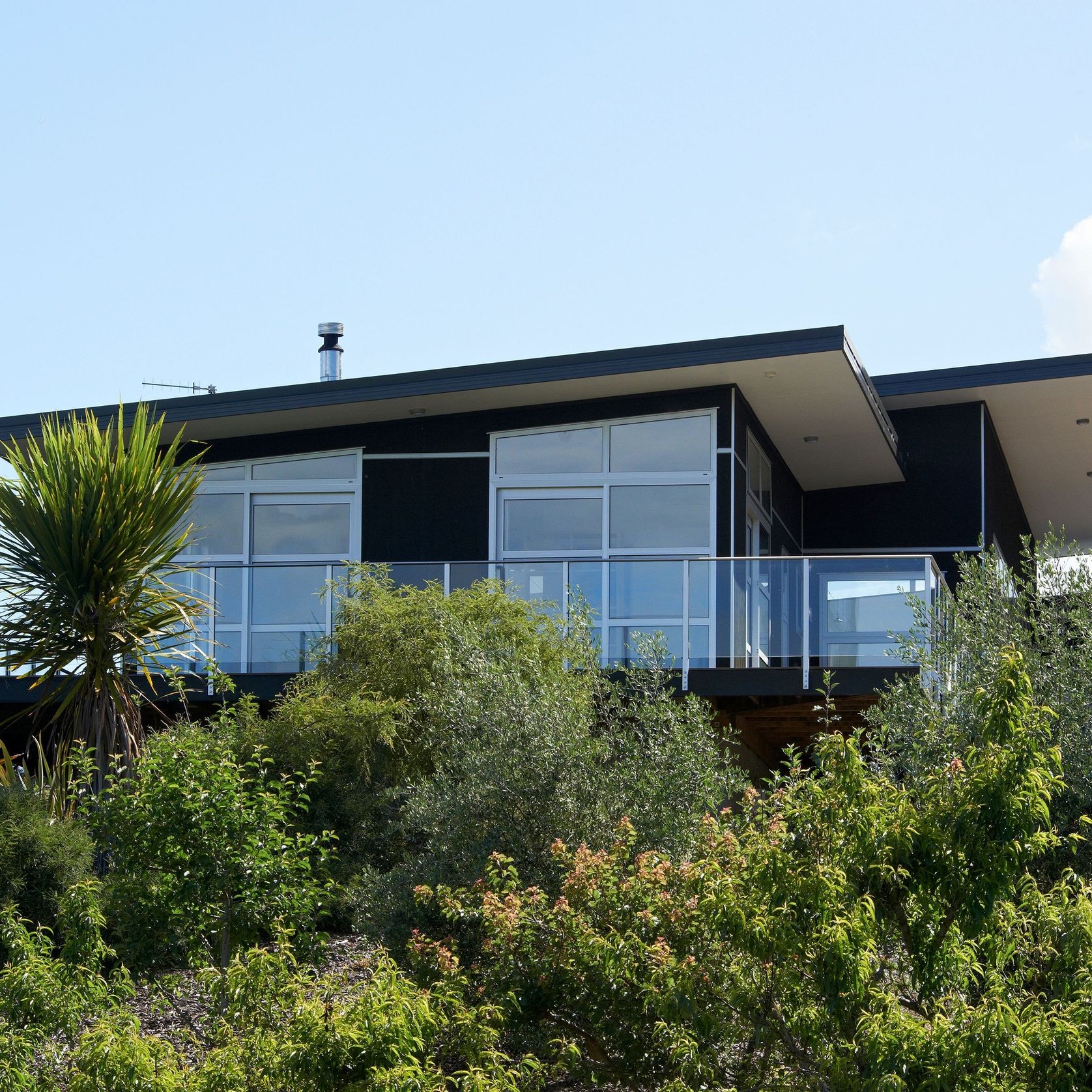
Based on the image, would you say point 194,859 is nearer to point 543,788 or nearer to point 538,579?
point 543,788

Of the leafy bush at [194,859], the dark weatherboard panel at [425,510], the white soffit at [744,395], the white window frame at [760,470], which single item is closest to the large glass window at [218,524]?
the white soffit at [744,395]

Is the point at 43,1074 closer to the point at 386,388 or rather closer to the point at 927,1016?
the point at 927,1016

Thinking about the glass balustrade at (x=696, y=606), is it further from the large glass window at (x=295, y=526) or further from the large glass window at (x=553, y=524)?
the large glass window at (x=295, y=526)

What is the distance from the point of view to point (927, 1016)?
19.4ft

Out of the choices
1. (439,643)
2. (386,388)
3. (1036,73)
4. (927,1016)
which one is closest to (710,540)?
(386,388)

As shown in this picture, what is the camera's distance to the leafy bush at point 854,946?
217 inches

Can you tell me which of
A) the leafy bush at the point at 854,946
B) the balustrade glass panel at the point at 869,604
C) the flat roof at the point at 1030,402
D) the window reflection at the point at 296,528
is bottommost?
the leafy bush at the point at 854,946

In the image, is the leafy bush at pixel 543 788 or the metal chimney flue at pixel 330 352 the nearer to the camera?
the leafy bush at pixel 543 788

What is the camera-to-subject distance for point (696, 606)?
1324cm

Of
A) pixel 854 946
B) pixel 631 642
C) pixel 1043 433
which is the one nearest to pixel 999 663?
pixel 854 946

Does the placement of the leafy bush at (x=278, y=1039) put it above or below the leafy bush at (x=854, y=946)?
below

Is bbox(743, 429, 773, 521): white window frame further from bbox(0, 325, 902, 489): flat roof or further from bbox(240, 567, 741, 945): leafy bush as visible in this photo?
bbox(240, 567, 741, 945): leafy bush

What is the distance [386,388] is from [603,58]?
15.8 feet

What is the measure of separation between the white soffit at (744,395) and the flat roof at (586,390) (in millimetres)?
18
